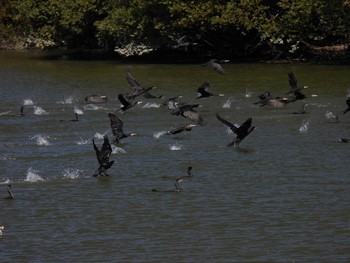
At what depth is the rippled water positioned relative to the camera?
534 inches

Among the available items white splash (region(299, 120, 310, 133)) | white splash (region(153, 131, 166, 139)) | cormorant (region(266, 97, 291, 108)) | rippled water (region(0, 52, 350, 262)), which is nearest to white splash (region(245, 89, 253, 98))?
rippled water (region(0, 52, 350, 262))

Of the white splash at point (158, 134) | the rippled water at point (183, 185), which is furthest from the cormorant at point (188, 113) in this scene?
the white splash at point (158, 134)

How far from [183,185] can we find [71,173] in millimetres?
2324

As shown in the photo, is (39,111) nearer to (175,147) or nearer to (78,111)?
(78,111)

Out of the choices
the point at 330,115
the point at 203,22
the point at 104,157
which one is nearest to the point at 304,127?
the point at 330,115

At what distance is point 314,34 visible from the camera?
39.5 metres

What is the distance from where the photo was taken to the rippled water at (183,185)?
534 inches

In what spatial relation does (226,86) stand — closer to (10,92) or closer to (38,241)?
(10,92)

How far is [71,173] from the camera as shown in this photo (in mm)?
18469

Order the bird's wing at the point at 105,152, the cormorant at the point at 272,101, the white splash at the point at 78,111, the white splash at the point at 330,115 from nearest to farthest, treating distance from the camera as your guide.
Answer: the bird's wing at the point at 105,152
the white splash at the point at 330,115
the cormorant at the point at 272,101
the white splash at the point at 78,111

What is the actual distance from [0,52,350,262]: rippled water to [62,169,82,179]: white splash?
0.02 metres

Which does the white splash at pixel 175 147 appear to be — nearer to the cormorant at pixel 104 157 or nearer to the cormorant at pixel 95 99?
the cormorant at pixel 104 157

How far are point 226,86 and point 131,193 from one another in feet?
51.1

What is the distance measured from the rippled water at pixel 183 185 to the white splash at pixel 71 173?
20 millimetres
